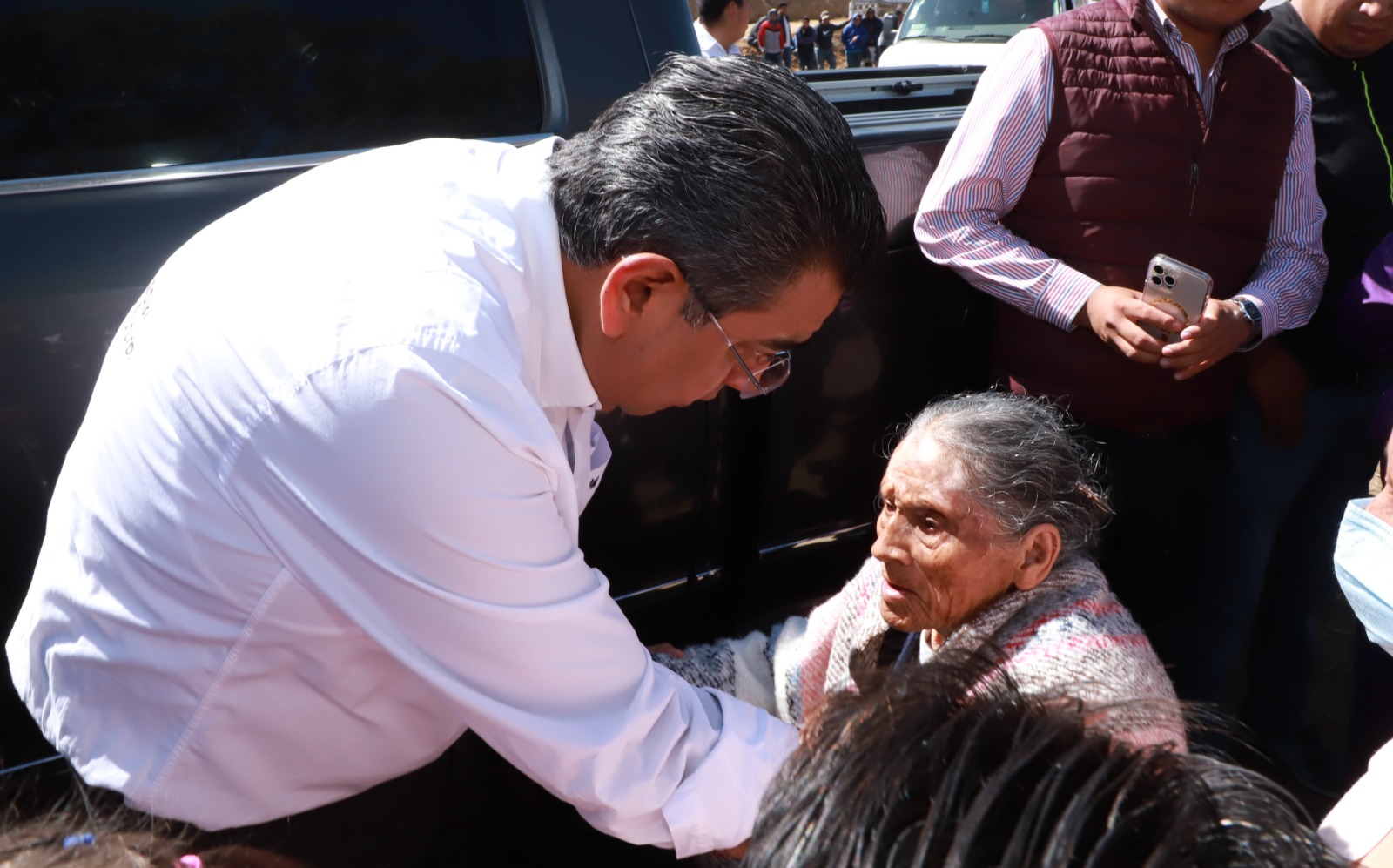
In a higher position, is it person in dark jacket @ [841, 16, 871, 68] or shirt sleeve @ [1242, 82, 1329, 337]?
shirt sleeve @ [1242, 82, 1329, 337]

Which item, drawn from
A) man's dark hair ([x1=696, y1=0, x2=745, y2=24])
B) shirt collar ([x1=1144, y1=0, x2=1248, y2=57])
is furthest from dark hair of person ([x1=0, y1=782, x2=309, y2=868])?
man's dark hair ([x1=696, y1=0, x2=745, y2=24])

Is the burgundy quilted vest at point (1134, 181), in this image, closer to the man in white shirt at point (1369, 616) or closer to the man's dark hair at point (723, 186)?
the man in white shirt at point (1369, 616)

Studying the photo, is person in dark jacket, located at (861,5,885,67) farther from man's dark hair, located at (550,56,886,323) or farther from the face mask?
man's dark hair, located at (550,56,886,323)

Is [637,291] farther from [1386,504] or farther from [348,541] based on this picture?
[1386,504]

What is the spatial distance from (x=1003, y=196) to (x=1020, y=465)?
62 centimetres

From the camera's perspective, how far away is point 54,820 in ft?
2.97

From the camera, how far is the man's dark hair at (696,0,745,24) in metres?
6.13

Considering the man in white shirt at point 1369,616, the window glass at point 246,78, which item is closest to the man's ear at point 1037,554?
the man in white shirt at point 1369,616

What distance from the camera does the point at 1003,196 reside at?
2.26 m

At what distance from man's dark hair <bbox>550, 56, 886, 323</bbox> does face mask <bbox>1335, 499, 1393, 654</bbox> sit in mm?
849

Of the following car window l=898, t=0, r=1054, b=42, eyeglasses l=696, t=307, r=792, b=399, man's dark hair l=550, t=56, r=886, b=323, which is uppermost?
man's dark hair l=550, t=56, r=886, b=323

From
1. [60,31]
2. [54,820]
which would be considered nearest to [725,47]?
[60,31]

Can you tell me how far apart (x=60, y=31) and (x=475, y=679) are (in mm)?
1256

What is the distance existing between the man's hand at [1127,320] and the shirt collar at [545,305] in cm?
112
